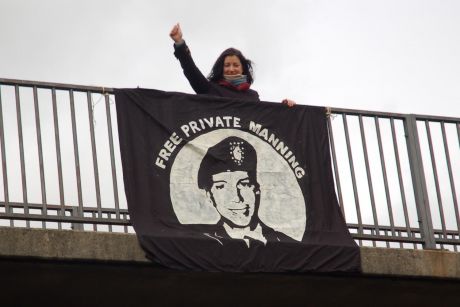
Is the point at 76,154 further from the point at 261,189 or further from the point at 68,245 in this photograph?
the point at 261,189

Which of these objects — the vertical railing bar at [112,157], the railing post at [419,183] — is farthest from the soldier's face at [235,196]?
the railing post at [419,183]

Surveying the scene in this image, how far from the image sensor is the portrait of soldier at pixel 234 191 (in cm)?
1217

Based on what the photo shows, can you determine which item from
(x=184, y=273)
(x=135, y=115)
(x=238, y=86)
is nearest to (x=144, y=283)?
Result: (x=184, y=273)

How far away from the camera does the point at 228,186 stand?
12367 mm

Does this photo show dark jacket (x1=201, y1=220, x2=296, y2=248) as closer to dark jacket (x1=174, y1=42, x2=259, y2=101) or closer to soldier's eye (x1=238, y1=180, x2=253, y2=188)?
soldier's eye (x1=238, y1=180, x2=253, y2=188)

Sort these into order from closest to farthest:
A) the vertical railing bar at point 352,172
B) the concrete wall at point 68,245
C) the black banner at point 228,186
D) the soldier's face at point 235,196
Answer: the concrete wall at point 68,245 → the black banner at point 228,186 → the soldier's face at point 235,196 → the vertical railing bar at point 352,172

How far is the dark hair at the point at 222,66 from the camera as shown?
13.5m

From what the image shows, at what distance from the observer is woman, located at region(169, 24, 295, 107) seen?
12695 millimetres

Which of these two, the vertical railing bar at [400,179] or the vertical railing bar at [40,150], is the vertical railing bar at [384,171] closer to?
the vertical railing bar at [400,179]

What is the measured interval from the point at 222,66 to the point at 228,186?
5.21 feet

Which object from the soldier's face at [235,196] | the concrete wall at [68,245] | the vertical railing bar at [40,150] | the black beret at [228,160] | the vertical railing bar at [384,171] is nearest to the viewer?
the concrete wall at [68,245]

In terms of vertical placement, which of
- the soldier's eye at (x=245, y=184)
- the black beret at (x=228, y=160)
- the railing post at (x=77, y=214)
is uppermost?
the black beret at (x=228, y=160)

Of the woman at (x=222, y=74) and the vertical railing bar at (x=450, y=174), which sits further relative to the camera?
the vertical railing bar at (x=450, y=174)

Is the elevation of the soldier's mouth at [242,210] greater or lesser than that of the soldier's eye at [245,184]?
lesser
